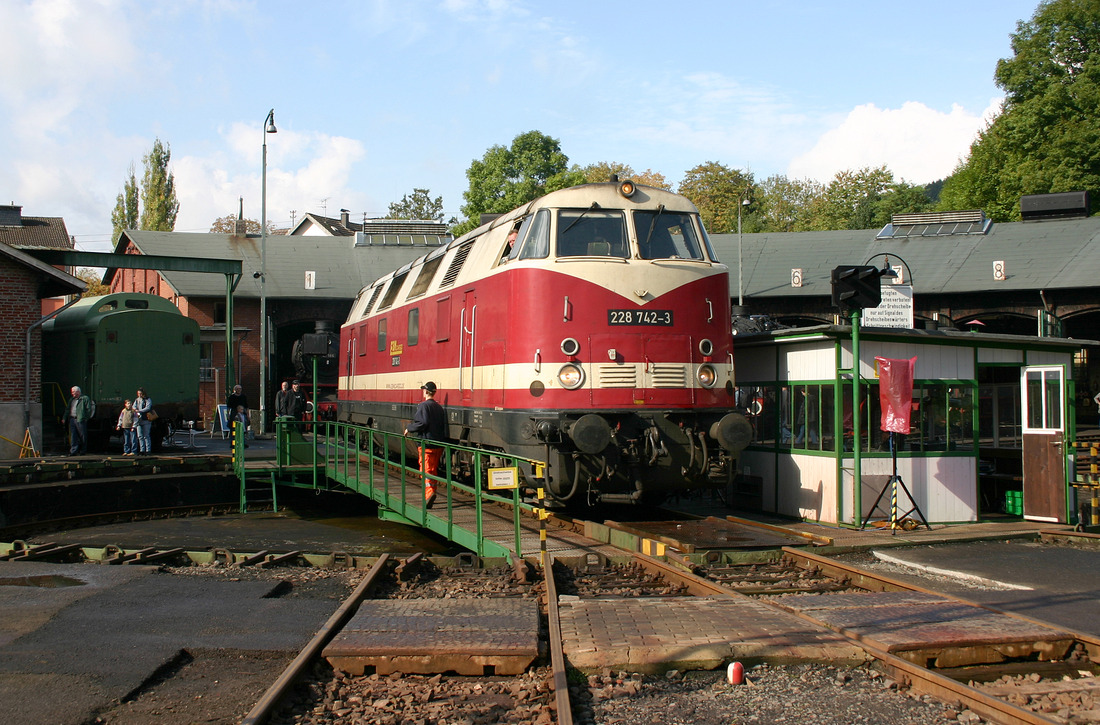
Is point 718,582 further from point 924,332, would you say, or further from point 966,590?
point 924,332

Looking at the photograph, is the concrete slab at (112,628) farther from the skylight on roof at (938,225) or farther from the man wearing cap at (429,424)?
the skylight on roof at (938,225)

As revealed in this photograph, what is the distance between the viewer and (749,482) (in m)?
13.0

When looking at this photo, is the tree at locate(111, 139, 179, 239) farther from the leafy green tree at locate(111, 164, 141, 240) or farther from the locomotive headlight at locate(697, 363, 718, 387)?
the locomotive headlight at locate(697, 363, 718, 387)

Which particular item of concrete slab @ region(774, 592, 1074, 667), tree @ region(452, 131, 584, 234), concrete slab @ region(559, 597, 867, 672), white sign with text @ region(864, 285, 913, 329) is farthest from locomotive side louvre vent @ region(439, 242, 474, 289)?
tree @ region(452, 131, 584, 234)

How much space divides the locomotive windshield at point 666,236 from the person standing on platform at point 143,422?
47.7ft

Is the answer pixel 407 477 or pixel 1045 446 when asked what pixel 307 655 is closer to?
pixel 1045 446

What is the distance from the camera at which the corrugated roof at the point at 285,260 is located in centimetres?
3503

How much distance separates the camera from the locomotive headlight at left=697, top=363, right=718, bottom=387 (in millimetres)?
10500

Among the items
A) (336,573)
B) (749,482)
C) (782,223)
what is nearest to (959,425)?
(749,482)

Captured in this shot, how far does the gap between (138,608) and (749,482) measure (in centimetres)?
827

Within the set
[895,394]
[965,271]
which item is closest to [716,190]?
[965,271]

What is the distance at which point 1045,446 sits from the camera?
1159cm

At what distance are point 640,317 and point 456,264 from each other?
374 cm

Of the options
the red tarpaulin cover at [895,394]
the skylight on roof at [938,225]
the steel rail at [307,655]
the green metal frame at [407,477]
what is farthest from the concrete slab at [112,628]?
the skylight on roof at [938,225]
